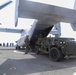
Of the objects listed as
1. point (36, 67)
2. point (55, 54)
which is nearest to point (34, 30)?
point (55, 54)

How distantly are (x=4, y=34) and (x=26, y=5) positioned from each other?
48.4 feet

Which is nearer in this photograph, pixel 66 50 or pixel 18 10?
pixel 18 10

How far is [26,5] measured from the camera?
7.64 m

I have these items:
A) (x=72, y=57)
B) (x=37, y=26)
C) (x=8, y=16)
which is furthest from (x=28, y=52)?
(x=8, y=16)

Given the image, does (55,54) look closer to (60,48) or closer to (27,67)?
(60,48)

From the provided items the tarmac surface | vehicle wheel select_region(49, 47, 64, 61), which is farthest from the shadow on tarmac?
vehicle wheel select_region(49, 47, 64, 61)

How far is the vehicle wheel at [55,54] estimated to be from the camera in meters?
9.55

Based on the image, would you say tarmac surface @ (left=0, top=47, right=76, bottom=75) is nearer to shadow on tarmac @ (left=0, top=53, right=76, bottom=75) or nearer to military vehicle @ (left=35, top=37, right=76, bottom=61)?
shadow on tarmac @ (left=0, top=53, right=76, bottom=75)

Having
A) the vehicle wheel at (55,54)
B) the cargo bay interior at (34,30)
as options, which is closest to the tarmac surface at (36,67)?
the cargo bay interior at (34,30)

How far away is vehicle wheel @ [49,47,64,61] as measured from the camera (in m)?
9.55

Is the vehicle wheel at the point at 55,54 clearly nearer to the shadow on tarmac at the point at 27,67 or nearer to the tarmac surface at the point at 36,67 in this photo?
the tarmac surface at the point at 36,67

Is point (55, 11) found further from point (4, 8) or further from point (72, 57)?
point (4, 8)

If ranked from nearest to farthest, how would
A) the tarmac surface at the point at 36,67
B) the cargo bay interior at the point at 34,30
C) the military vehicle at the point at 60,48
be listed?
the tarmac surface at the point at 36,67 → the cargo bay interior at the point at 34,30 → the military vehicle at the point at 60,48

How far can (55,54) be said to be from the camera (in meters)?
9.82
